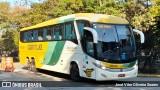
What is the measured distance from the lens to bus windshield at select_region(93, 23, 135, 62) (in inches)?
→ 586

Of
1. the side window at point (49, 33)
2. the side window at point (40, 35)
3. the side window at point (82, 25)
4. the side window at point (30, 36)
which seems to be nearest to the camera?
the side window at point (82, 25)

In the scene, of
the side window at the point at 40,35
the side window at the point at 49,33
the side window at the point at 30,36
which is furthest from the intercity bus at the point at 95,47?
the side window at the point at 30,36

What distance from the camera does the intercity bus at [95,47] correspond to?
1484 centimetres

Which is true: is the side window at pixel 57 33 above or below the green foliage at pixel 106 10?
Answer: below

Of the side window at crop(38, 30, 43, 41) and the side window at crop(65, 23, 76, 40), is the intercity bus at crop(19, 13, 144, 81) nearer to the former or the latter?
the side window at crop(65, 23, 76, 40)

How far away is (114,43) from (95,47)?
916mm

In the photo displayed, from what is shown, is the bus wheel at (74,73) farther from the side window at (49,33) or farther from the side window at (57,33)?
the side window at (49,33)

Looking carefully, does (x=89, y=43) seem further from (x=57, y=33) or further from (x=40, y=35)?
(x=40, y=35)

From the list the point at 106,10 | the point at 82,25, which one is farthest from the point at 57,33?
the point at 106,10

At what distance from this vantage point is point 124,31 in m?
15.7

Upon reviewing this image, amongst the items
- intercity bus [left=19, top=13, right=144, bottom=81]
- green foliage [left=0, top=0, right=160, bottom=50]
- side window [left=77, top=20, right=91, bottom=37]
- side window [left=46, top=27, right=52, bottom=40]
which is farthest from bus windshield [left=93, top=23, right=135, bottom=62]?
green foliage [left=0, top=0, right=160, bottom=50]

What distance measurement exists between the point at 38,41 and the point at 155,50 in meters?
15.8

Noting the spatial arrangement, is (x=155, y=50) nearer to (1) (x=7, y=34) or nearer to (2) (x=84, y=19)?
(2) (x=84, y=19)

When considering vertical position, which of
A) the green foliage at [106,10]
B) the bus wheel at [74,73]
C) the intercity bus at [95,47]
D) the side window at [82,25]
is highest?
the green foliage at [106,10]
